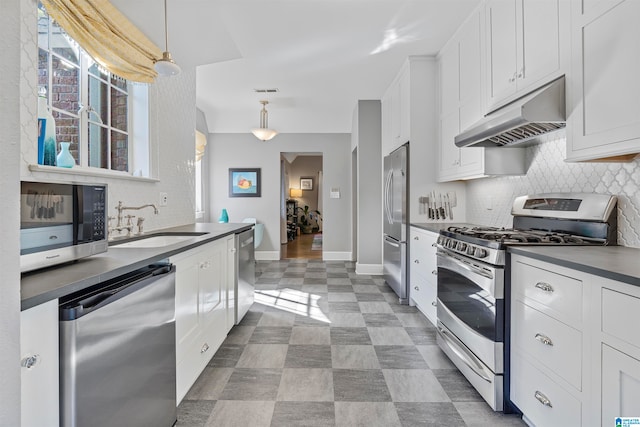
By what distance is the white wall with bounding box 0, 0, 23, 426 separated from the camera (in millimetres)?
651

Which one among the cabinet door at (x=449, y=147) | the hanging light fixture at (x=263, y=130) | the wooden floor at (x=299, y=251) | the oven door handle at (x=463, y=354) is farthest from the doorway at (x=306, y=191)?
the oven door handle at (x=463, y=354)

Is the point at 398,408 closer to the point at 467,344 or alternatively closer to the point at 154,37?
the point at 467,344

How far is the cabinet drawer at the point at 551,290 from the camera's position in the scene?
4.13 ft

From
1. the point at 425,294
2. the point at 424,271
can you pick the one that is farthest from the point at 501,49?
the point at 425,294

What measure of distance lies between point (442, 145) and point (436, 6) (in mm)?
1234

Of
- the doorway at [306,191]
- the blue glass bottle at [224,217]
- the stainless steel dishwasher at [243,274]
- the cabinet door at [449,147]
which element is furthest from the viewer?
the doorway at [306,191]

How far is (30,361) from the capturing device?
0.80 metres

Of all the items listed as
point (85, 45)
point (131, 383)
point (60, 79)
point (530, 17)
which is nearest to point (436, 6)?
point (530, 17)

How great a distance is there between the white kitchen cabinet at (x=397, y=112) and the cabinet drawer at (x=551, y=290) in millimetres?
2276

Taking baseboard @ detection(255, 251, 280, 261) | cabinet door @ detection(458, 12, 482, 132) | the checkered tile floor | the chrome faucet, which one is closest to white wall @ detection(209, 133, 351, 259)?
baseboard @ detection(255, 251, 280, 261)

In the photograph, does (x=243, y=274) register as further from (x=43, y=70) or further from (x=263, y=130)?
(x=263, y=130)

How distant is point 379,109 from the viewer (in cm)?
512

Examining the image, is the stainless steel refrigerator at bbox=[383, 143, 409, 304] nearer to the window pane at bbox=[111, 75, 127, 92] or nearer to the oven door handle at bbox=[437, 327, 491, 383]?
the oven door handle at bbox=[437, 327, 491, 383]

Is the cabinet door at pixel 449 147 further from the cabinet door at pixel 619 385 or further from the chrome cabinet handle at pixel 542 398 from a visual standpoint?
the cabinet door at pixel 619 385
